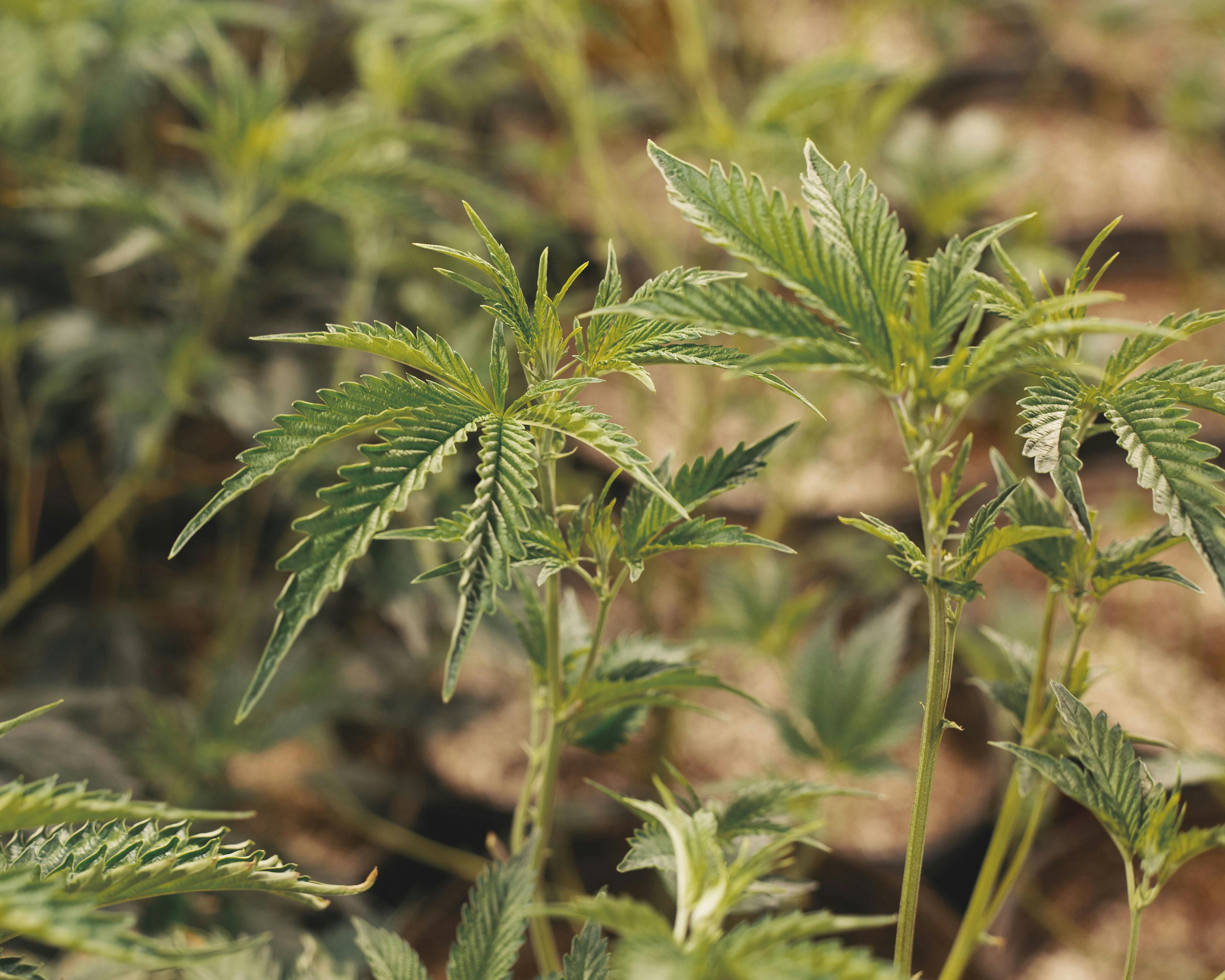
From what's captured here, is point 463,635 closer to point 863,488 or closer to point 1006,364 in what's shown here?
point 1006,364

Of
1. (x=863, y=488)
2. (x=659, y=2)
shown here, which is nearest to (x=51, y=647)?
(x=863, y=488)

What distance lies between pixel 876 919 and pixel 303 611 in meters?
0.19

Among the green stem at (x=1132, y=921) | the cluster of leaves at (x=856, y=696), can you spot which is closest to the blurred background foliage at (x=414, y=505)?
the cluster of leaves at (x=856, y=696)

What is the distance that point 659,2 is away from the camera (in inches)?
65.3

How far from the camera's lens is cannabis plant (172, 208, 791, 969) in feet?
0.92

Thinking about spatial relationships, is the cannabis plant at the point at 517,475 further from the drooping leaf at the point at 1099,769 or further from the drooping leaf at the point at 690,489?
the drooping leaf at the point at 1099,769

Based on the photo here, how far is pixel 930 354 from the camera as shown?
28 cm

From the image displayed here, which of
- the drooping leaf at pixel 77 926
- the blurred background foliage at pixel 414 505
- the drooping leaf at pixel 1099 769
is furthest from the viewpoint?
the blurred background foliage at pixel 414 505

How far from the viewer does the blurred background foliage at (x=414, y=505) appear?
76cm

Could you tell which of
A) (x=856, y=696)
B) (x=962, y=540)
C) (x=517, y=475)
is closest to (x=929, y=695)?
(x=962, y=540)

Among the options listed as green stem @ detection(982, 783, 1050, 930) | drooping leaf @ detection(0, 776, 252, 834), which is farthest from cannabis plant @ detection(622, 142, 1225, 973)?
drooping leaf @ detection(0, 776, 252, 834)

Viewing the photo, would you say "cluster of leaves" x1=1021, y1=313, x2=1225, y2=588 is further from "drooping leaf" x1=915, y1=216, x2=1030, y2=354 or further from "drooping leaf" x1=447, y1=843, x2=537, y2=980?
"drooping leaf" x1=447, y1=843, x2=537, y2=980

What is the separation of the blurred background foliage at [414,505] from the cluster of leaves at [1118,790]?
0.10 meters

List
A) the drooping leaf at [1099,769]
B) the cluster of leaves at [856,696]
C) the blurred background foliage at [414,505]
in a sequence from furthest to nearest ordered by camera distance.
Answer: the blurred background foliage at [414,505] → the cluster of leaves at [856,696] → the drooping leaf at [1099,769]
